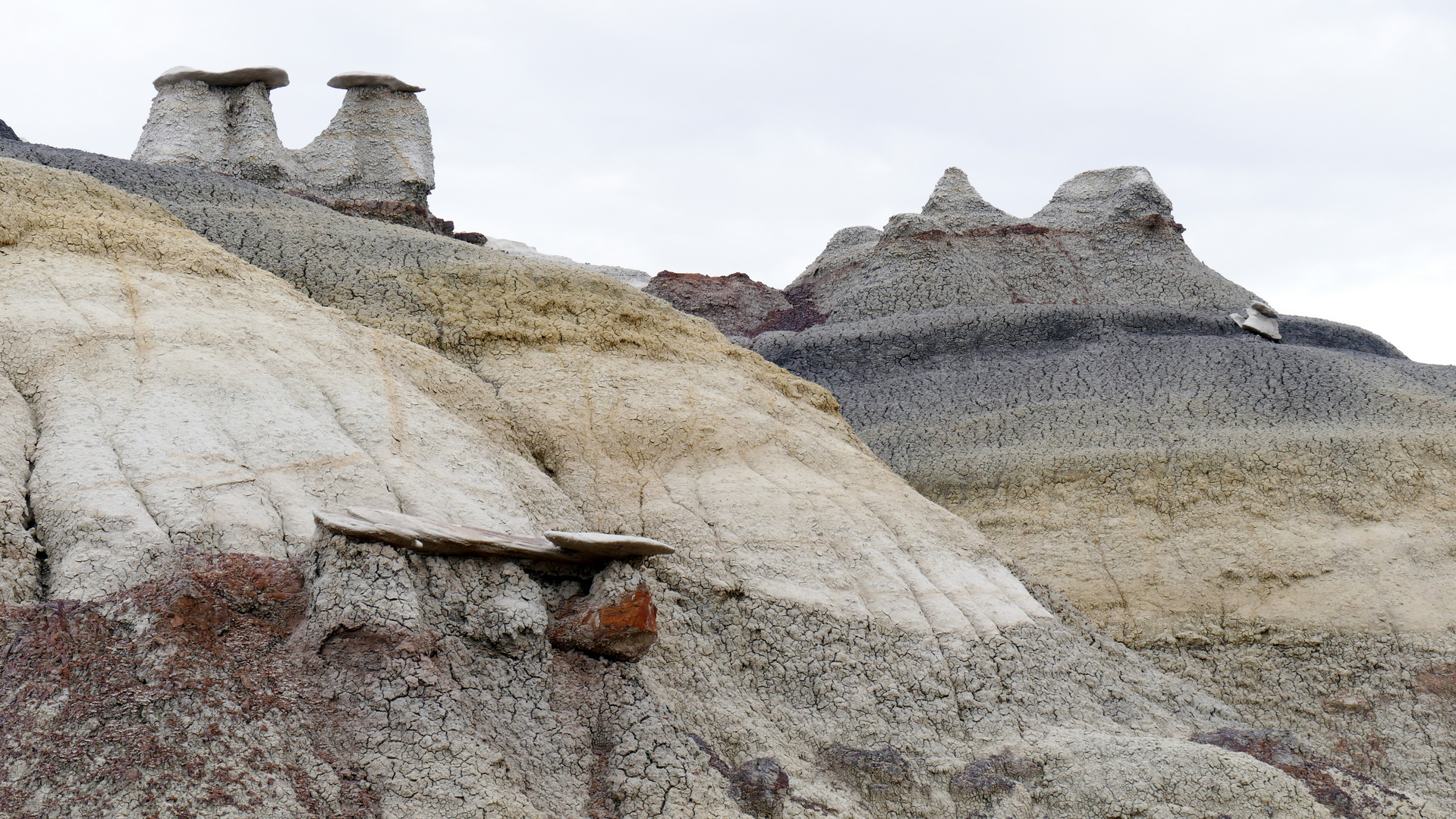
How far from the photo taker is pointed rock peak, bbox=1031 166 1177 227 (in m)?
24.6

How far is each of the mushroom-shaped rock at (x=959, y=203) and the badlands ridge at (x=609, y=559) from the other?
30.9ft

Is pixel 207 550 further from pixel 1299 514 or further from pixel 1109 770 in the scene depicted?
pixel 1299 514

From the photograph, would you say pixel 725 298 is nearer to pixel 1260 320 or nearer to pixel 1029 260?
pixel 1029 260

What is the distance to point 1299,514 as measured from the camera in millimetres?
12352

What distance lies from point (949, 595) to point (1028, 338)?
1062cm

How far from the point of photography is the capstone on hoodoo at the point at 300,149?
815 inches

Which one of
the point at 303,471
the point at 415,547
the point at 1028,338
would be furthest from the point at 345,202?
the point at 415,547

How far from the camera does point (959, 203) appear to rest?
85.1ft

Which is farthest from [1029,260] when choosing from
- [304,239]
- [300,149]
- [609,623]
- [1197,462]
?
[609,623]

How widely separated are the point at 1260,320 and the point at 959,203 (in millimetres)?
7814

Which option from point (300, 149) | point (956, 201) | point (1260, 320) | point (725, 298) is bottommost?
point (725, 298)

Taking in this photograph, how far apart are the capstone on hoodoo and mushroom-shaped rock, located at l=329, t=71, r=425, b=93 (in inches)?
0.5

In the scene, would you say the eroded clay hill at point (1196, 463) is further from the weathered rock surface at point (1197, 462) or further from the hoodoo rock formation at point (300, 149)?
the hoodoo rock formation at point (300, 149)

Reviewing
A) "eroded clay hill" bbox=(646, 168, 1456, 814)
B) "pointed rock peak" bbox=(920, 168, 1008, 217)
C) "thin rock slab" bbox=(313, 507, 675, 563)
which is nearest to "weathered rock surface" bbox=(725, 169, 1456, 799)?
"eroded clay hill" bbox=(646, 168, 1456, 814)
